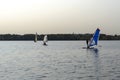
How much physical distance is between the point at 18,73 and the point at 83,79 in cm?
744

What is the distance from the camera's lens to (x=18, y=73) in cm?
3438

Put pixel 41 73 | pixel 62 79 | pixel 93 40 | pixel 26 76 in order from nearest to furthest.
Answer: pixel 62 79 < pixel 26 76 < pixel 41 73 < pixel 93 40

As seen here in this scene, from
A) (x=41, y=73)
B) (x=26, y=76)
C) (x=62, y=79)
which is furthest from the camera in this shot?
(x=41, y=73)

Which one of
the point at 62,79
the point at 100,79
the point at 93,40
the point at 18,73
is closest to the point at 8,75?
the point at 18,73

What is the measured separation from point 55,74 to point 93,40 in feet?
170

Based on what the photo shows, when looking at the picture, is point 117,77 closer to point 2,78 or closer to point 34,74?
point 34,74

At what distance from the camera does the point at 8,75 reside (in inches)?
1299

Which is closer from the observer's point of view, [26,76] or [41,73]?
[26,76]

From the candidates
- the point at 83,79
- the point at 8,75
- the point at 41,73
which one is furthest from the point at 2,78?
the point at 83,79

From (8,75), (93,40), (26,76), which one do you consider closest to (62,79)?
(26,76)

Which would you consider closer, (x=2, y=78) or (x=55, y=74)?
(x=2, y=78)

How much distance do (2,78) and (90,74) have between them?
8551 mm

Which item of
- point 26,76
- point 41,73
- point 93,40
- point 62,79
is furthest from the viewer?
point 93,40

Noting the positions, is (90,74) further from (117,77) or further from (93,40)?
(93,40)
